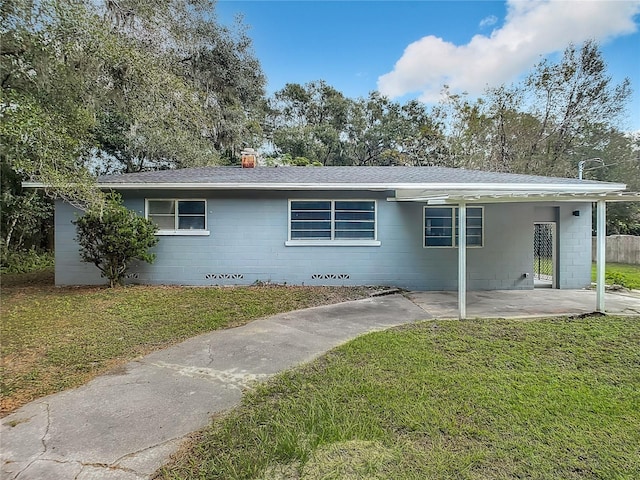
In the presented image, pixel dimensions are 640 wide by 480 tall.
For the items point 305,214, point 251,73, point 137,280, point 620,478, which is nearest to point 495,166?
point 251,73

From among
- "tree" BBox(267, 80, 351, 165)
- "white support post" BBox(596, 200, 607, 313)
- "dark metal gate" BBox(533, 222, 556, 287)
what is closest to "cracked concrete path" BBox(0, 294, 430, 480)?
"white support post" BBox(596, 200, 607, 313)

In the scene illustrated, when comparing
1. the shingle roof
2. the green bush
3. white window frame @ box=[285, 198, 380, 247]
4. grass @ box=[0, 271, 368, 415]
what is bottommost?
grass @ box=[0, 271, 368, 415]

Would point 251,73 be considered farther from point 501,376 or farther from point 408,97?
point 501,376

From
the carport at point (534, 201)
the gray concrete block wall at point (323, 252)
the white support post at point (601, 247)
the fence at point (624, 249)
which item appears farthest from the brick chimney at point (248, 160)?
the fence at point (624, 249)

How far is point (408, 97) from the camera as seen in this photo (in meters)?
27.0

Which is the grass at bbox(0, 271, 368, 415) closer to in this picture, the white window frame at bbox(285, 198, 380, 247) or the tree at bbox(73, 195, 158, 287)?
the tree at bbox(73, 195, 158, 287)

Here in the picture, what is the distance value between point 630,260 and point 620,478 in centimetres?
1693

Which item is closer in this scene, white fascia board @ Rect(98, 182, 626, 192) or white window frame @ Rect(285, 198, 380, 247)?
white fascia board @ Rect(98, 182, 626, 192)

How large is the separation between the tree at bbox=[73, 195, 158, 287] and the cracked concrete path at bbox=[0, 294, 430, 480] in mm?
4007

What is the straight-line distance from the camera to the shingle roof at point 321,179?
8.41 metres

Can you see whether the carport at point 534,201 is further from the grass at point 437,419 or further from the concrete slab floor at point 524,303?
the grass at point 437,419

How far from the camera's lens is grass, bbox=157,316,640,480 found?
235 centimetres

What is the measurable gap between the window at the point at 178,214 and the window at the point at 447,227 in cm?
568

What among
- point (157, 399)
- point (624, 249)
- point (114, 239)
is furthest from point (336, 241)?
point (624, 249)
